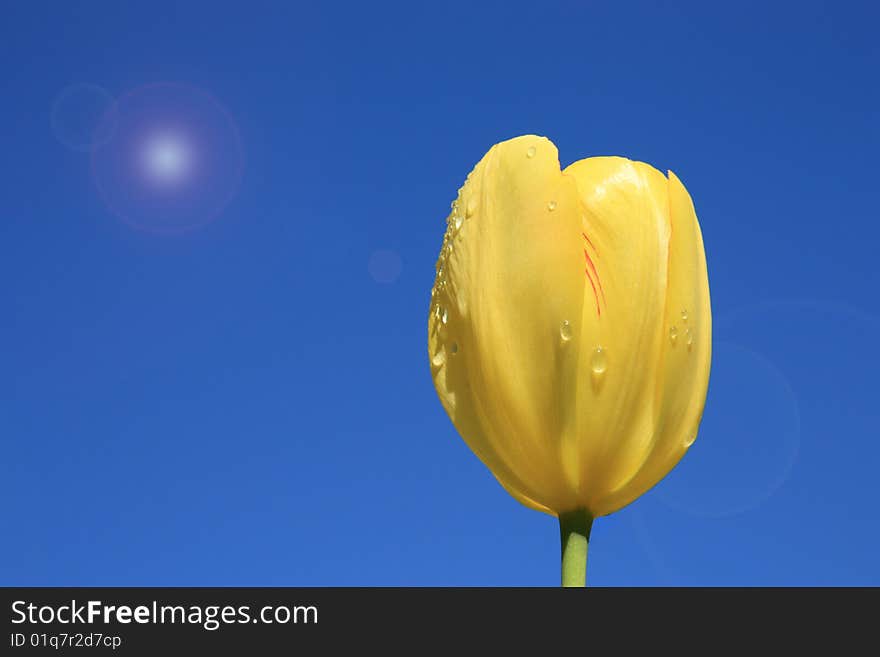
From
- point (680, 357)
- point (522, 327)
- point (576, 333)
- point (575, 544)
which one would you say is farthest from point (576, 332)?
point (575, 544)

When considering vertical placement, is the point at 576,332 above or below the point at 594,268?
below

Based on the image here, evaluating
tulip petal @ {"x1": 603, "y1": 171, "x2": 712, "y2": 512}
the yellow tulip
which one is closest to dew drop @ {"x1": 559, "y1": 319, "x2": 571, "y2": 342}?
the yellow tulip

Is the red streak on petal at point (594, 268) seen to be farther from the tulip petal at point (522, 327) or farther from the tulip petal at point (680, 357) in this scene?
the tulip petal at point (680, 357)

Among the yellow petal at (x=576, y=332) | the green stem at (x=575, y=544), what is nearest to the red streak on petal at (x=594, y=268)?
the yellow petal at (x=576, y=332)

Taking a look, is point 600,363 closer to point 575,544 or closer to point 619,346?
point 619,346

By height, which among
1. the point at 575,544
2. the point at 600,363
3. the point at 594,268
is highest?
the point at 594,268

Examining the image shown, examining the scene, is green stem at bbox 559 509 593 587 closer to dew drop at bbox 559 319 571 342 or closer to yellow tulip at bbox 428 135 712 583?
yellow tulip at bbox 428 135 712 583

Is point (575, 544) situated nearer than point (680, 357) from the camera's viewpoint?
Yes
